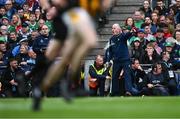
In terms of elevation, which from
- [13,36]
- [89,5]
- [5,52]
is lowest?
[5,52]

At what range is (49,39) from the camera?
2061cm

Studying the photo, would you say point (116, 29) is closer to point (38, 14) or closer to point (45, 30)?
point (45, 30)

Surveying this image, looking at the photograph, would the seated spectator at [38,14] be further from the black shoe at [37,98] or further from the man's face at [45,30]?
the black shoe at [37,98]

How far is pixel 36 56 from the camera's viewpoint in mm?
20062

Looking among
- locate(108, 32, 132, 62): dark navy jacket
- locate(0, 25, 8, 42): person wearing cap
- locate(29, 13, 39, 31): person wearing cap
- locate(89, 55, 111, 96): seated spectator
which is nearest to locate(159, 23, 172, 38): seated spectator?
locate(108, 32, 132, 62): dark navy jacket

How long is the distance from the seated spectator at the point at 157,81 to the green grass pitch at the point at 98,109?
2909mm

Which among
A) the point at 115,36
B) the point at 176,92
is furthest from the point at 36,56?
the point at 176,92

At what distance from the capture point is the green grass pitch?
1257 cm

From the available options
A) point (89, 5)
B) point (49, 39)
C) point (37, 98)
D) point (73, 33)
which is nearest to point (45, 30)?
point (49, 39)

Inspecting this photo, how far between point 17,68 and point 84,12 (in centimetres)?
970

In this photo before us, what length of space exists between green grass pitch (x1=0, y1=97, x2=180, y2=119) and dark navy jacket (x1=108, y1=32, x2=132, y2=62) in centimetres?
375

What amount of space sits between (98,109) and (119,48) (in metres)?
6.16

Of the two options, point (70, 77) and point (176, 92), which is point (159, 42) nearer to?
point (176, 92)

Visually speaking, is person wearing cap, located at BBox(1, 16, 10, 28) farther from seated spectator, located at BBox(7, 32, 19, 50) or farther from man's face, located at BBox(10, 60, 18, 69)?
man's face, located at BBox(10, 60, 18, 69)
